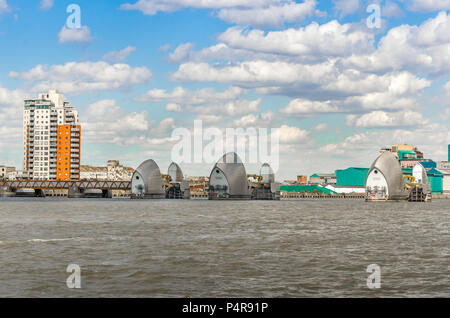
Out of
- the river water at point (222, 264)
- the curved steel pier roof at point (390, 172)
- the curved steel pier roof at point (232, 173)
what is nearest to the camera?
the river water at point (222, 264)

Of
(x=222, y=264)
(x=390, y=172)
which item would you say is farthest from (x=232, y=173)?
(x=222, y=264)

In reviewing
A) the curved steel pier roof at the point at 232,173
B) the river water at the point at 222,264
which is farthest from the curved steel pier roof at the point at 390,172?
the river water at the point at 222,264

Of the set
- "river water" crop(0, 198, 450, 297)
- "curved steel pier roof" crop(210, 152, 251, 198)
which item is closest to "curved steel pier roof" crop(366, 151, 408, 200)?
"curved steel pier roof" crop(210, 152, 251, 198)

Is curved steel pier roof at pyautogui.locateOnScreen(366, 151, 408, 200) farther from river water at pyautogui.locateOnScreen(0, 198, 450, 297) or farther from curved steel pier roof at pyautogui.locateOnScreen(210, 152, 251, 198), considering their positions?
river water at pyautogui.locateOnScreen(0, 198, 450, 297)

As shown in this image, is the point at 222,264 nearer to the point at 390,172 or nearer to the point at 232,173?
the point at 390,172

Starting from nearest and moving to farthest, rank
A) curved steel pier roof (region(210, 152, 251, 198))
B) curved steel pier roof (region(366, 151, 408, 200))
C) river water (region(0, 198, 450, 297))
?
river water (region(0, 198, 450, 297)) < curved steel pier roof (region(366, 151, 408, 200)) < curved steel pier roof (region(210, 152, 251, 198))

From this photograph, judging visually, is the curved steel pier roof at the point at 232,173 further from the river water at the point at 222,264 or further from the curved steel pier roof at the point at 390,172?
the river water at the point at 222,264

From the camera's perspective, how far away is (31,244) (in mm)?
34875

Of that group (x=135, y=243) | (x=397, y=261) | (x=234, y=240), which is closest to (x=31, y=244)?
(x=135, y=243)
